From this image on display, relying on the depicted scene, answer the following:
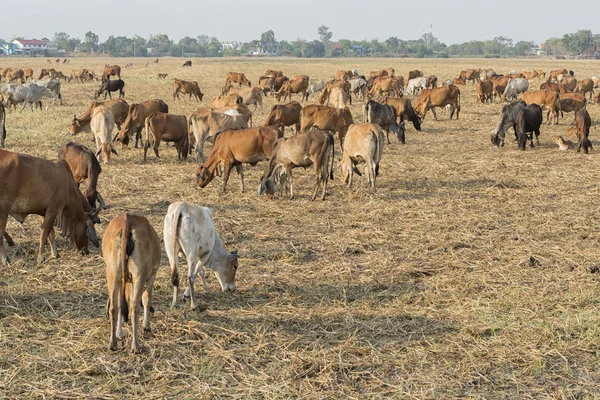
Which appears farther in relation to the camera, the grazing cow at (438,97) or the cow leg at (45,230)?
the grazing cow at (438,97)

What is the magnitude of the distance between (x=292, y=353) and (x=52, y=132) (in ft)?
57.0

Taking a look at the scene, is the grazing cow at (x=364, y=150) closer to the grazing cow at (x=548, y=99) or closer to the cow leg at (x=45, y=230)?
the cow leg at (x=45, y=230)

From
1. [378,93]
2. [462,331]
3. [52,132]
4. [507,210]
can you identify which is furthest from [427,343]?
[378,93]

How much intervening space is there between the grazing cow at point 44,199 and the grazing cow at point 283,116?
33.8 feet

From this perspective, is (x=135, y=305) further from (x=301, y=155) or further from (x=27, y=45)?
(x=27, y=45)

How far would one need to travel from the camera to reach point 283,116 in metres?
19.4

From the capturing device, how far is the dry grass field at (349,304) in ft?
19.2

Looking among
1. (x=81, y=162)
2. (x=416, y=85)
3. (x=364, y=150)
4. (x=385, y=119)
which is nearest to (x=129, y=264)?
(x=81, y=162)

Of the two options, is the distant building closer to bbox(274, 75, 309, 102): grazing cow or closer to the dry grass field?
bbox(274, 75, 309, 102): grazing cow

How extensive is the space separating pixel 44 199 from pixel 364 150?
Answer: 6.60 meters

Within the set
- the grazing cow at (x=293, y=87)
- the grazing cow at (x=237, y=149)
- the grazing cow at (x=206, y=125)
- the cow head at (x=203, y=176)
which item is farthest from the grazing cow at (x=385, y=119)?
the grazing cow at (x=293, y=87)

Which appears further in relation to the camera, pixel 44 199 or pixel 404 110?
pixel 404 110

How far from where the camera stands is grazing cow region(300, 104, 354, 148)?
1823 centimetres

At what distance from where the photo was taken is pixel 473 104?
32.5 m
